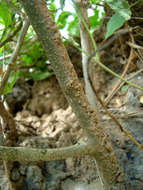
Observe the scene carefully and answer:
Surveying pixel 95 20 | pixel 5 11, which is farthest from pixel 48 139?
pixel 95 20

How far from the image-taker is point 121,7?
0.54m

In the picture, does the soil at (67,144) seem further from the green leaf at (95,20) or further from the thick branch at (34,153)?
the green leaf at (95,20)

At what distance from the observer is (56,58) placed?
60cm

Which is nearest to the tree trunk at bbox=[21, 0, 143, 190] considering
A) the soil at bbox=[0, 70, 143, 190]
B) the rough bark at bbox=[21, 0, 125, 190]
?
the rough bark at bbox=[21, 0, 125, 190]

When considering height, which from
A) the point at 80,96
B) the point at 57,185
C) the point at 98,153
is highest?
the point at 80,96

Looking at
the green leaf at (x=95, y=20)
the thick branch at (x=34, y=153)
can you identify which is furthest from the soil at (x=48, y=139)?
the green leaf at (x=95, y=20)

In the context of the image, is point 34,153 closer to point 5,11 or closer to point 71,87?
point 71,87

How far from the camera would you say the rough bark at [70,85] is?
578mm

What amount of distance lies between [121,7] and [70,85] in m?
0.27

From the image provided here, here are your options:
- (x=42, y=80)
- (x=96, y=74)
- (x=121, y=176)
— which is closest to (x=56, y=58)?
(x=121, y=176)

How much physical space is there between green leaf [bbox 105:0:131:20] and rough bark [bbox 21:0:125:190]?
19 centimetres

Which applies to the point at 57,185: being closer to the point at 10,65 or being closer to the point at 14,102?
the point at 10,65

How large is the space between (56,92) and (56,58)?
2.40ft

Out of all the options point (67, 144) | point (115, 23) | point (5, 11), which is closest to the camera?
point (115, 23)
